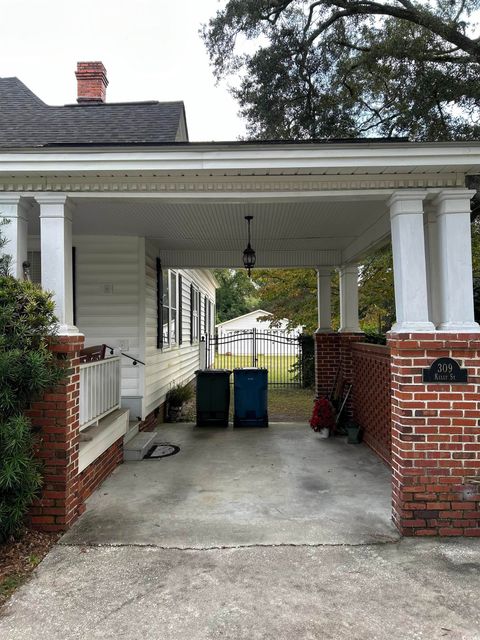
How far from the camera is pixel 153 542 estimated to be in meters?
3.24

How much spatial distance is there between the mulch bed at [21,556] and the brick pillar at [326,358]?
5.43 m

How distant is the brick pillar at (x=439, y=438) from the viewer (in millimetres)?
3365

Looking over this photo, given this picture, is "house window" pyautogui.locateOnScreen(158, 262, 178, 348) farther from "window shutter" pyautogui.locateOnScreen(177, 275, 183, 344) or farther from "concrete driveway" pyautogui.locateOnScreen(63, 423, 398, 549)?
"concrete driveway" pyautogui.locateOnScreen(63, 423, 398, 549)

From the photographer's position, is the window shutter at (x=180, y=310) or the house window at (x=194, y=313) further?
the house window at (x=194, y=313)

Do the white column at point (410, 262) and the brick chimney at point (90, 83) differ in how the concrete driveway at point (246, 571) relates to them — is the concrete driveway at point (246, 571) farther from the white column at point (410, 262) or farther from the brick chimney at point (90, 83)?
the brick chimney at point (90, 83)

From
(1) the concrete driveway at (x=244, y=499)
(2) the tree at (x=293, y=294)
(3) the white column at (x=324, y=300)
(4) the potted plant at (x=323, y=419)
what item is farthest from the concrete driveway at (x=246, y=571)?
(2) the tree at (x=293, y=294)

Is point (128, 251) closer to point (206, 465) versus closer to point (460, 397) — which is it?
point (206, 465)

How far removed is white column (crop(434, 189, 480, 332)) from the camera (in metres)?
3.52

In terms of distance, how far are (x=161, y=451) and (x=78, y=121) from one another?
5055 mm

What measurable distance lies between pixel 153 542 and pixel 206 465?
6.37 ft

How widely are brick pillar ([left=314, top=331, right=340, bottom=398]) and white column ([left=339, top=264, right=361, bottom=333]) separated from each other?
0.49m

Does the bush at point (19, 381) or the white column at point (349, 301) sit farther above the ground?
the white column at point (349, 301)

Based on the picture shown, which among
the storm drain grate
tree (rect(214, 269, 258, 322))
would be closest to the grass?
the storm drain grate

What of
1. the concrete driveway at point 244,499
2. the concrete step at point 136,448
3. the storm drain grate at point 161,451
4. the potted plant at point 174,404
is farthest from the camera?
the potted plant at point 174,404
